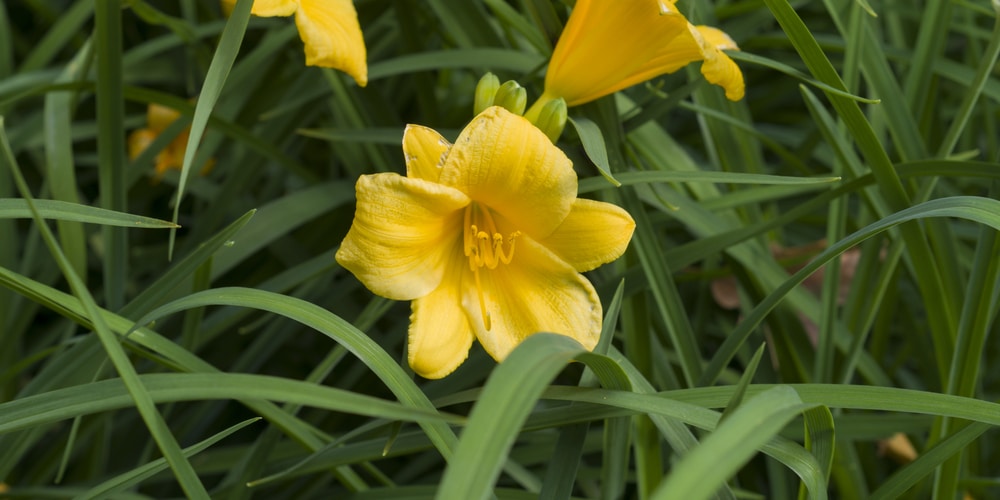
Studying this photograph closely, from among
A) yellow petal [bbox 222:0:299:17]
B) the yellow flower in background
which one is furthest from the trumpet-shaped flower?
the yellow flower in background

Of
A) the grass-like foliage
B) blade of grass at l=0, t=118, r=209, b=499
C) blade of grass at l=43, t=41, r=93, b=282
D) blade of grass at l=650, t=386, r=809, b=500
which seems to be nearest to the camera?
blade of grass at l=650, t=386, r=809, b=500

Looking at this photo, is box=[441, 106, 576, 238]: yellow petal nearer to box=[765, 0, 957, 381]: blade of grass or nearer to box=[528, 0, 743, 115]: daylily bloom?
box=[528, 0, 743, 115]: daylily bloom

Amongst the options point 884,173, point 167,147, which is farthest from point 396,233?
point 167,147

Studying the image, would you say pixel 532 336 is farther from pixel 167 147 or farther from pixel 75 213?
pixel 167 147

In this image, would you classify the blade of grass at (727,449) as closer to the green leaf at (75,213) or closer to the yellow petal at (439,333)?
the yellow petal at (439,333)

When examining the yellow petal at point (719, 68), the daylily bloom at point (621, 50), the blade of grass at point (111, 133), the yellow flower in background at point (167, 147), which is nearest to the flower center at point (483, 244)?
the daylily bloom at point (621, 50)

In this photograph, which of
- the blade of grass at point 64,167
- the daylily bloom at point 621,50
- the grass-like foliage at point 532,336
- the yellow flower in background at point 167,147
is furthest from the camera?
the yellow flower in background at point 167,147

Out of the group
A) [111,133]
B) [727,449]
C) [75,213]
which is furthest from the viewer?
[111,133]
